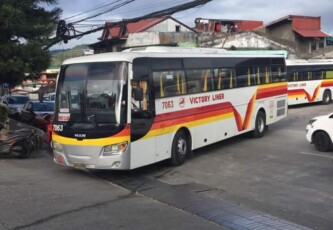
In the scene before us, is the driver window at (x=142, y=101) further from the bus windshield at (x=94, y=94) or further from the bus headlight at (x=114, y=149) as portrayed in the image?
the bus headlight at (x=114, y=149)

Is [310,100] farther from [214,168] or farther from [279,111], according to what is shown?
[214,168]

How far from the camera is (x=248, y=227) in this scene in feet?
23.2

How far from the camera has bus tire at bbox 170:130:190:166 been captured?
12172mm

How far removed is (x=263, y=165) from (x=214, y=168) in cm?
125

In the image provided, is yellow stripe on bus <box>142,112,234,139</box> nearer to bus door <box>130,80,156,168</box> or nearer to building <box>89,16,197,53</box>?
bus door <box>130,80,156,168</box>

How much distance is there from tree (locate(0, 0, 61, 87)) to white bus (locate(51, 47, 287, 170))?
503 cm

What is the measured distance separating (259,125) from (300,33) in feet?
121

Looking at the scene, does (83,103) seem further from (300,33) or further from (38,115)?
(300,33)

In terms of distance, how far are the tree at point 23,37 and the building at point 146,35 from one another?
3263cm

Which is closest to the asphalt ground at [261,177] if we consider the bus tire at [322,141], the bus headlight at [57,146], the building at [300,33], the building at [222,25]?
the bus tire at [322,141]

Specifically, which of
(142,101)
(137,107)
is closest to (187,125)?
(142,101)

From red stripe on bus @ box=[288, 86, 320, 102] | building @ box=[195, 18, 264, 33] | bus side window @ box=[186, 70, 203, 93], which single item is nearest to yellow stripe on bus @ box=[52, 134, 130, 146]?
bus side window @ box=[186, 70, 203, 93]

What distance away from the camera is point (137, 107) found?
10.8 m

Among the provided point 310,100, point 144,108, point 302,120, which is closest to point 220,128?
point 144,108
